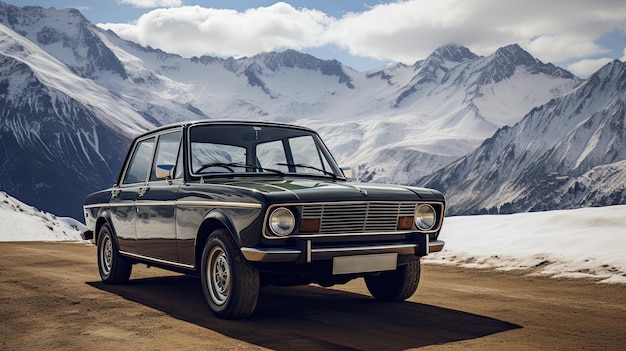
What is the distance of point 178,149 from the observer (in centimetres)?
711

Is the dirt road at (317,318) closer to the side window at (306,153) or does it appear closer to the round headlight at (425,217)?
the round headlight at (425,217)

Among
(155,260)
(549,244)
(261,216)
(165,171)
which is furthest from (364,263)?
(549,244)

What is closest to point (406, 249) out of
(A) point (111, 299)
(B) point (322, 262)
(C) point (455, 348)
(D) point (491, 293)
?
(B) point (322, 262)

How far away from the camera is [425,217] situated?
253 inches

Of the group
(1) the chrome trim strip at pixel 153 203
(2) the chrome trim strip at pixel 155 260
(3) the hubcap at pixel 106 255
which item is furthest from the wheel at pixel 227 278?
(3) the hubcap at pixel 106 255

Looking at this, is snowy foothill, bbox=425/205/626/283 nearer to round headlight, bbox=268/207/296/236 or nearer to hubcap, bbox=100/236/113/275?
round headlight, bbox=268/207/296/236

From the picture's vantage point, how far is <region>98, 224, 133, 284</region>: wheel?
27.6 ft

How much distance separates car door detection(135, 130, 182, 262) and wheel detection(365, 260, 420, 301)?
7.04 ft

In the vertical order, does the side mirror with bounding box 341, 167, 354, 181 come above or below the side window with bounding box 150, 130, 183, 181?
below

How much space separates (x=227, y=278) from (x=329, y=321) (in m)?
1.01

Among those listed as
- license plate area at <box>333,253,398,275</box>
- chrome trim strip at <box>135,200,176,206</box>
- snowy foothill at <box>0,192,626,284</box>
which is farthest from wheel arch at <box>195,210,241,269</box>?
snowy foothill at <box>0,192,626,284</box>

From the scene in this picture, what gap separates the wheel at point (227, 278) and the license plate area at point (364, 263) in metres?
0.72

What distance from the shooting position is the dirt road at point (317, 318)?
5.20 m

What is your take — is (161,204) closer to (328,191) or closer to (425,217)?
(328,191)
